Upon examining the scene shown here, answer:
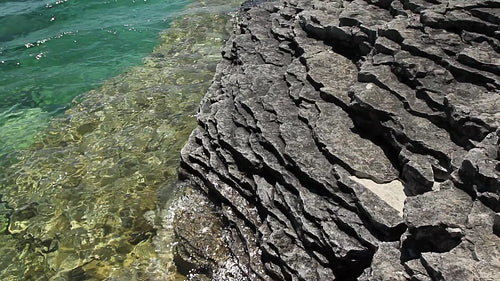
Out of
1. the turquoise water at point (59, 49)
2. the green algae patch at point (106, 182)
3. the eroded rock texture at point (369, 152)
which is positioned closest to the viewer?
the eroded rock texture at point (369, 152)

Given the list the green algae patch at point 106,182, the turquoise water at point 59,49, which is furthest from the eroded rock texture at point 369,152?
the turquoise water at point 59,49

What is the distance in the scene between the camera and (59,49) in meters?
23.1

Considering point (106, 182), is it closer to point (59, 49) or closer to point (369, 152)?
point (369, 152)

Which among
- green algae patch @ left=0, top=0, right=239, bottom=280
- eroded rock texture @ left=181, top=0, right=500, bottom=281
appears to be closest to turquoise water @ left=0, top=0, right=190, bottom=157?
green algae patch @ left=0, top=0, right=239, bottom=280

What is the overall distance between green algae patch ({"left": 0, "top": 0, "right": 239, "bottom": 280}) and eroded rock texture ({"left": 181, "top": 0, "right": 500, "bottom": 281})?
1.66 meters

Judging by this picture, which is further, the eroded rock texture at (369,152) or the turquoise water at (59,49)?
the turquoise water at (59,49)

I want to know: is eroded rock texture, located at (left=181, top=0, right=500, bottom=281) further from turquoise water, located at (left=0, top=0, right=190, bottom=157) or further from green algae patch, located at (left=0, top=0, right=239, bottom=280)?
turquoise water, located at (left=0, top=0, right=190, bottom=157)

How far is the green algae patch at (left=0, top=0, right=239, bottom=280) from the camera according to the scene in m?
10.2

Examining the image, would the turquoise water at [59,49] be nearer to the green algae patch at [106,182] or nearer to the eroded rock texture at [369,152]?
the green algae patch at [106,182]

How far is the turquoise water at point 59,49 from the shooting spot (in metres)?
18.1

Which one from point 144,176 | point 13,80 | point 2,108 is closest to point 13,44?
point 13,80

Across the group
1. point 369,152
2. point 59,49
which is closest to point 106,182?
point 369,152

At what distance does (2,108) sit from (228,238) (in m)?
13.2

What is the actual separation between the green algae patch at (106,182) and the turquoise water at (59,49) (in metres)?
1.39
